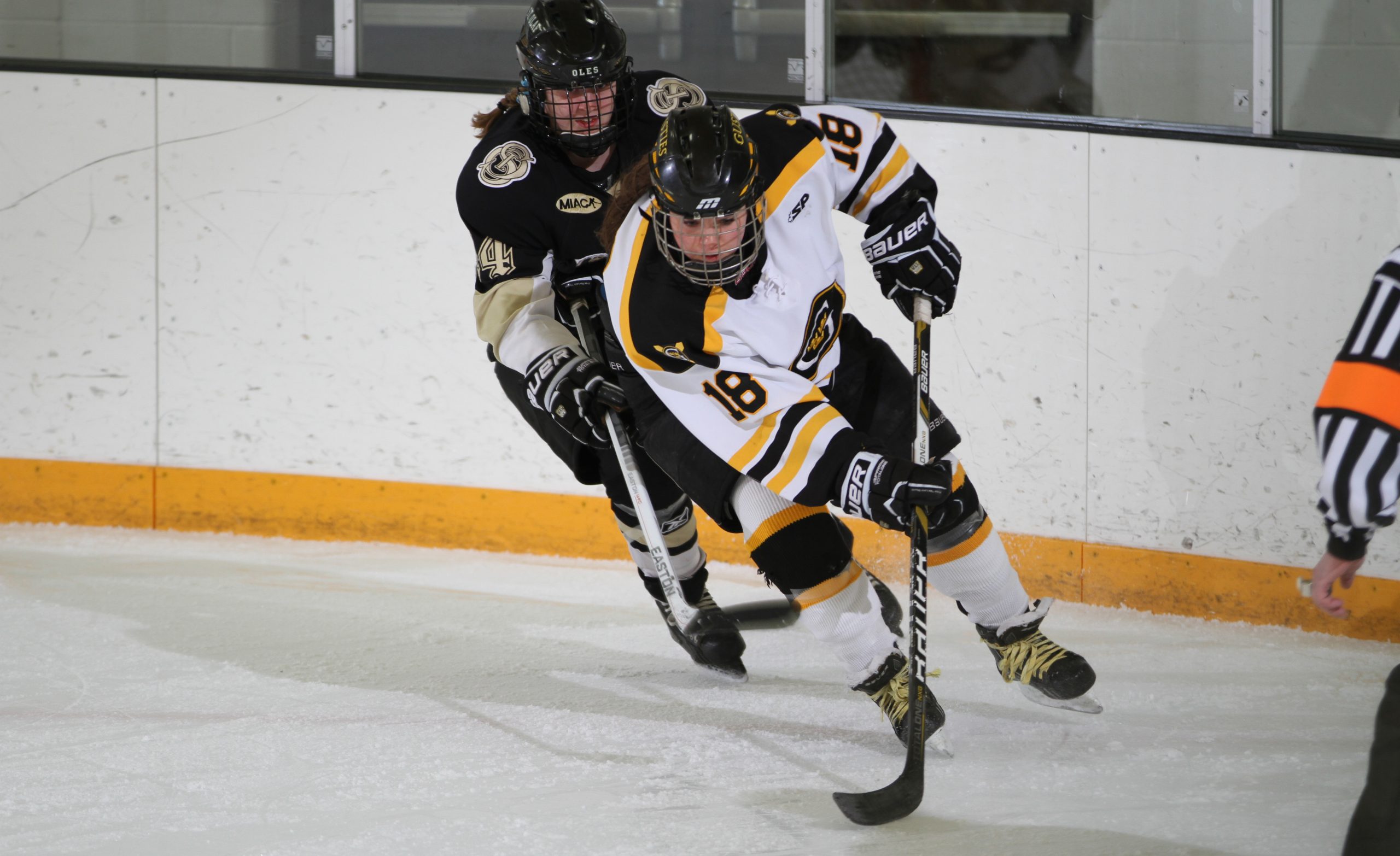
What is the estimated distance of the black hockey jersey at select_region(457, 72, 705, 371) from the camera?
230 cm

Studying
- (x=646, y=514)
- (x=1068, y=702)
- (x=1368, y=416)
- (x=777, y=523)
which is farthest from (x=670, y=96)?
(x=1368, y=416)

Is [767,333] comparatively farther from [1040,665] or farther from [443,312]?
[443,312]

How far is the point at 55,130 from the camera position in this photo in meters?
3.49

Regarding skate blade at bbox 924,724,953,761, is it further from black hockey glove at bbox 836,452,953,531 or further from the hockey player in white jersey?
black hockey glove at bbox 836,452,953,531

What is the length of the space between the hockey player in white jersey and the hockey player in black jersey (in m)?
0.21

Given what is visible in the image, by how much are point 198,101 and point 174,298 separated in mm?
519

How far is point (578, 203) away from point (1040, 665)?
1.09 m

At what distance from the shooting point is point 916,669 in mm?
1878

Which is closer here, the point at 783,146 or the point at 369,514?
the point at 783,146

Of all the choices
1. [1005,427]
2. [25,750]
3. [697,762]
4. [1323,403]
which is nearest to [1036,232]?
[1005,427]

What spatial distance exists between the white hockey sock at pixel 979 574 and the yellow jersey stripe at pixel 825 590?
0.17m

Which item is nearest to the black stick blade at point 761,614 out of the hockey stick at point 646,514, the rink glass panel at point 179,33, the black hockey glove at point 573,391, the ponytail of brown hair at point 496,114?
the hockey stick at point 646,514

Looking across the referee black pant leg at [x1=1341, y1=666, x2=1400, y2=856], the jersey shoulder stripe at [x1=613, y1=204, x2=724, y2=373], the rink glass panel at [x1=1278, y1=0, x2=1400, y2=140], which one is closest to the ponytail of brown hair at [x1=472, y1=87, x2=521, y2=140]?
the jersey shoulder stripe at [x1=613, y1=204, x2=724, y2=373]

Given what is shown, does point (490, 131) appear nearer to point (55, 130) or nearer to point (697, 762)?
point (697, 762)
